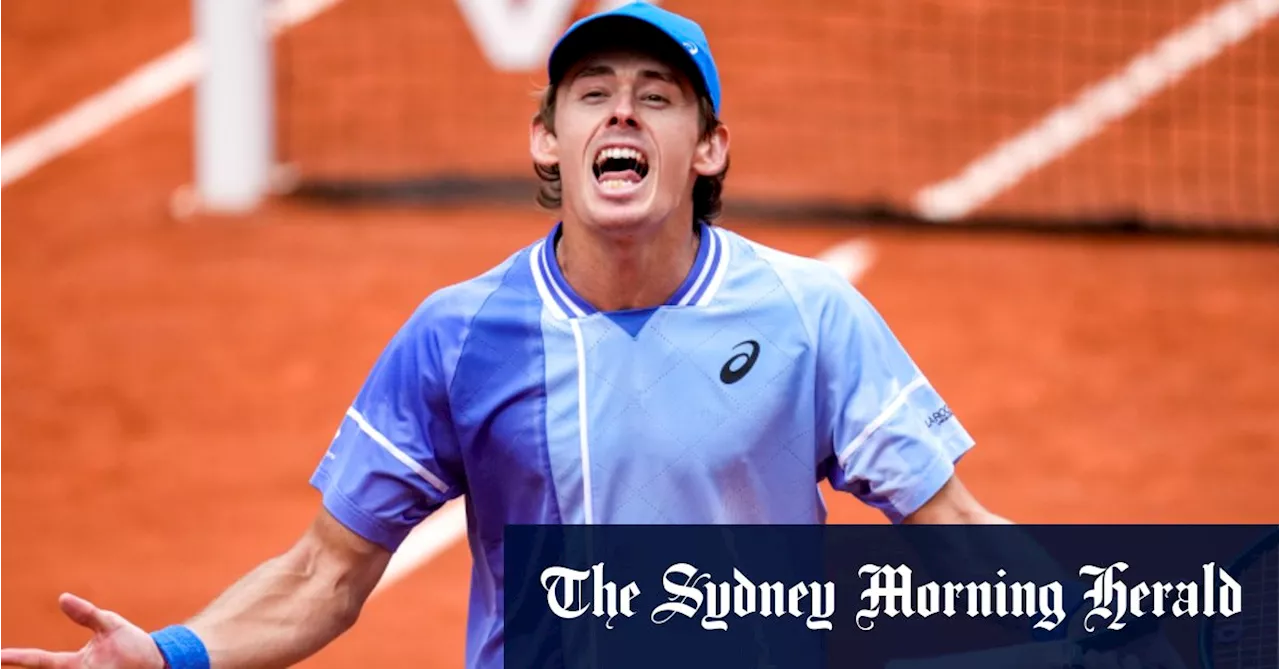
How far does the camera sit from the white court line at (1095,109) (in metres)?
14.6

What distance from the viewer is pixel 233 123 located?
13.0m

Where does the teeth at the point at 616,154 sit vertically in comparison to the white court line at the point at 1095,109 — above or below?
below

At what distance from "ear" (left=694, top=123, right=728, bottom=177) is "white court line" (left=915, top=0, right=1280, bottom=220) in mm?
8318

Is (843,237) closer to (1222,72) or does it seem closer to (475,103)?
(475,103)

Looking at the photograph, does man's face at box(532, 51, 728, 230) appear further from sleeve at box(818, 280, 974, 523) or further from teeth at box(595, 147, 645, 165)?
sleeve at box(818, 280, 974, 523)

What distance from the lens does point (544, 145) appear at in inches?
220

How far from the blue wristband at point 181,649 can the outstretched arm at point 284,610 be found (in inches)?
0.8

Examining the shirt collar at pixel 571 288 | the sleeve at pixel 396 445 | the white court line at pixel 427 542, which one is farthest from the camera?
the white court line at pixel 427 542

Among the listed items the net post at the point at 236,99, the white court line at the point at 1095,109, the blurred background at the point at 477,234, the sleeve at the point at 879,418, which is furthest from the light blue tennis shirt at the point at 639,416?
the white court line at the point at 1095,109

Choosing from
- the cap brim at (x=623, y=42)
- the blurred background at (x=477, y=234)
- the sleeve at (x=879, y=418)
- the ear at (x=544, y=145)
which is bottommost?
the sleeve at (x=879, y=418)

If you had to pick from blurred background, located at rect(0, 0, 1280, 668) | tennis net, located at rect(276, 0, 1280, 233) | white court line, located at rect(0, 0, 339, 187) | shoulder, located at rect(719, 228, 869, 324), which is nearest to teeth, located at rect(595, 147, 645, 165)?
shoulder, located at rect(719, 228, 869, 324)

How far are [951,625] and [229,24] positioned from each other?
284 inches

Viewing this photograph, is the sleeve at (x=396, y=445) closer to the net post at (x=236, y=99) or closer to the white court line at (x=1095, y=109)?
the net post at (x=236, y=99)

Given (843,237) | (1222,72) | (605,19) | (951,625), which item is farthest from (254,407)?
(1222,72)
